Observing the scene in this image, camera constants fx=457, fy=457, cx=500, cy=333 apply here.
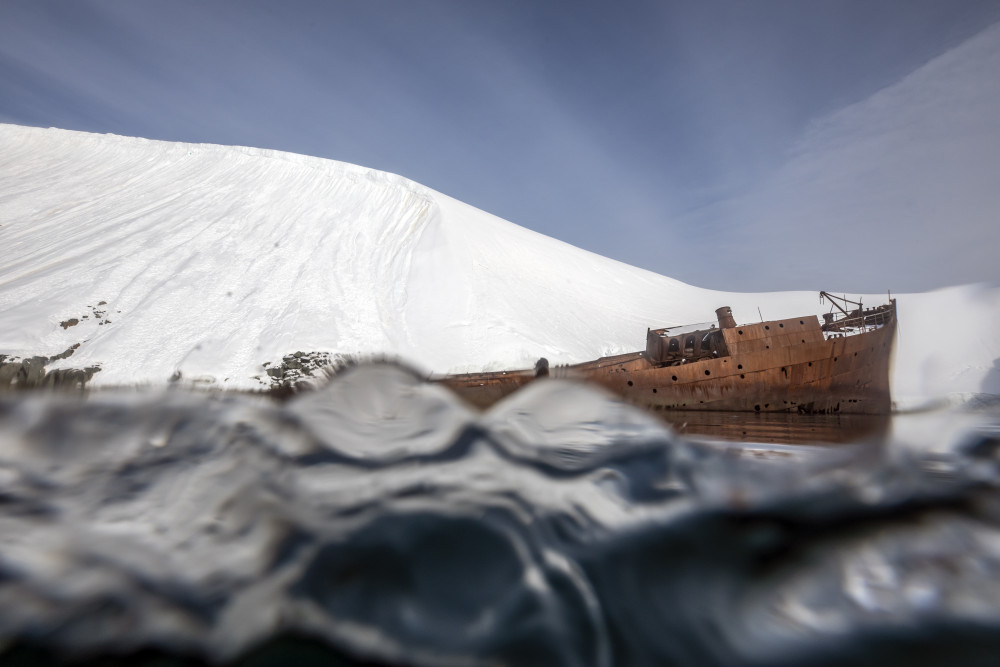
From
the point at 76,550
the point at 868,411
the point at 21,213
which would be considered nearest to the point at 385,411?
the point at 76,550

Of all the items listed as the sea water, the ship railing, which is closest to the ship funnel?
the ship railing

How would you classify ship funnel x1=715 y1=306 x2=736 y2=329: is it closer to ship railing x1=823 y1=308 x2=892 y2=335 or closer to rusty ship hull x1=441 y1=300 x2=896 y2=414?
rusty ship hull x1=441 y1=300 x2=896 y2=414

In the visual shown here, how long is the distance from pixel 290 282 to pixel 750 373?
20038mm

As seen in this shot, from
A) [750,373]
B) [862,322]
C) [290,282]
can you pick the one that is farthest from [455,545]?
[290,282]

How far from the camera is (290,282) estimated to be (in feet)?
73.3

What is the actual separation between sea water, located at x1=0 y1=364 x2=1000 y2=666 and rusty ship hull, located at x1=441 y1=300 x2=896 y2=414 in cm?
1099

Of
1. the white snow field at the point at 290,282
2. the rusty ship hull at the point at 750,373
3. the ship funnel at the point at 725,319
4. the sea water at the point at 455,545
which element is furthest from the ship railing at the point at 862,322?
the sea water at the point at 455,545

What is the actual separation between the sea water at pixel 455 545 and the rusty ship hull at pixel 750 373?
11.0 meters

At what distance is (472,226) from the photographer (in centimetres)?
3045

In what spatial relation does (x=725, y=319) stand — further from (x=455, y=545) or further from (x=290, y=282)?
(x=290, y=282)

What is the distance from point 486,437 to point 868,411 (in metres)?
15.5

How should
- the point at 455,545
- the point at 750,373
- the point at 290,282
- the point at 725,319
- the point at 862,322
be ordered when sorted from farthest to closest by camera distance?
the point at 290,282, the point at 862,322, the point at 725,319, the point at 750,373, the point at 455,545

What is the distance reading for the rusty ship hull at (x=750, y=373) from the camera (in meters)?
12.6

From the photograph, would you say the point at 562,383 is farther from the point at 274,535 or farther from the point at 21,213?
the point at 21,213
